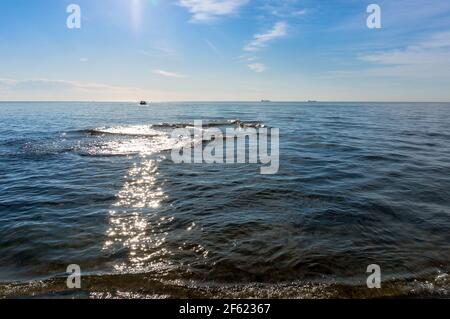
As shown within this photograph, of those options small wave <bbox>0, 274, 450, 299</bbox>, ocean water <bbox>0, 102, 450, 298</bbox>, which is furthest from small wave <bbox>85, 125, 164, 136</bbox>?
small wave <bbox>0, 274, 450, 299</bbox>

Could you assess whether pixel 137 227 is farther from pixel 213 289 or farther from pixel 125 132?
pixel 125 132

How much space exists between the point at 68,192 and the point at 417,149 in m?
19.5

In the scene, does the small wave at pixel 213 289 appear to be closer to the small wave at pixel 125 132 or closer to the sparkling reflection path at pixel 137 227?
the sparkling reflection path at pixel 137 227

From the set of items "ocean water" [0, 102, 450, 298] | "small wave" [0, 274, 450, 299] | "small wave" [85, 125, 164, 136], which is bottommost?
"small wave" [0, 274, 450, 299]

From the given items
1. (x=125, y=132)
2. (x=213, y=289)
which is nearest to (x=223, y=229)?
(x=213, y=289)

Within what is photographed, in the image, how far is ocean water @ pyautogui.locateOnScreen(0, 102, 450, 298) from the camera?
5.83 meters

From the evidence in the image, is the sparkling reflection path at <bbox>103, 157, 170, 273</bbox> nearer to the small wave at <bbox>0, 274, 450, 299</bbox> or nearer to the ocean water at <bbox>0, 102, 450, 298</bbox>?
the ocean water at <bbox>0, 102, 450, 298</bbox>

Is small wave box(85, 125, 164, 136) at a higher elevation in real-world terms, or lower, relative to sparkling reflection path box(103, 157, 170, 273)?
higher

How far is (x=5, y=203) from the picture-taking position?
10047mm

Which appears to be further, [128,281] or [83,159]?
[83,159]

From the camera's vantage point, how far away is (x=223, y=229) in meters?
8.00

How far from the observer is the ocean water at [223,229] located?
19.1ft

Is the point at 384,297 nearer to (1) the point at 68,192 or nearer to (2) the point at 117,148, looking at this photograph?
(1) the point at 68,192
